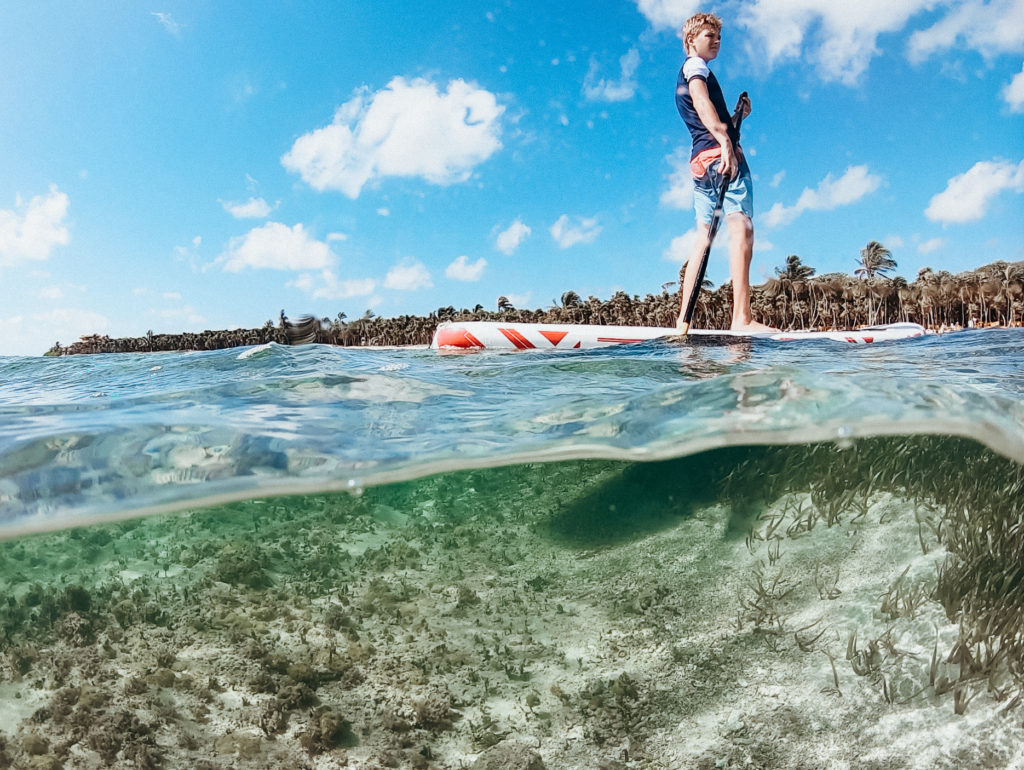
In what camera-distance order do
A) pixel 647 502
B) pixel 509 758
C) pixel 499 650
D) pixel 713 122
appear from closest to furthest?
pixel 509 758 → pixel 499 650 → pixel 647 502 → pixel 713 122

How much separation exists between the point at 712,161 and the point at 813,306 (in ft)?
183

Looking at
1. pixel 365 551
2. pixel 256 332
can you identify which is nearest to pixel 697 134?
pixel 365 551

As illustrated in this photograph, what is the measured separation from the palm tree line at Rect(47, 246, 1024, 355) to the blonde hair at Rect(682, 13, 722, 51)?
26.9 metres

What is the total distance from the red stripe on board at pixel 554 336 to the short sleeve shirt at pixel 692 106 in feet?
8.36

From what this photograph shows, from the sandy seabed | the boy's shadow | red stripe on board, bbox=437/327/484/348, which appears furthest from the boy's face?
the sandy seabed

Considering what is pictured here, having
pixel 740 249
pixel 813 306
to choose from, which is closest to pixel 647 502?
pixel 740 249

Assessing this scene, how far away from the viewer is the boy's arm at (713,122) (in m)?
7.11

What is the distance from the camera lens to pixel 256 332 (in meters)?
91.8

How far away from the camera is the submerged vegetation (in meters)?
47.5

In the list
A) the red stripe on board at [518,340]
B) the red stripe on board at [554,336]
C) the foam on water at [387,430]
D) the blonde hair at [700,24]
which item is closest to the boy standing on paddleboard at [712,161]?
the blonde hair at [700,24]

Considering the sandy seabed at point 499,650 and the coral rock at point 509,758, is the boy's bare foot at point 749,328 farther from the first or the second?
the coral rock at point 509,758

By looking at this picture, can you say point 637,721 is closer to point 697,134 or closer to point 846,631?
point 846,631

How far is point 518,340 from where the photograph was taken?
7.70m

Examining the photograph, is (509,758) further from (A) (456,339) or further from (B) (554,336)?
(A) (456,339)
